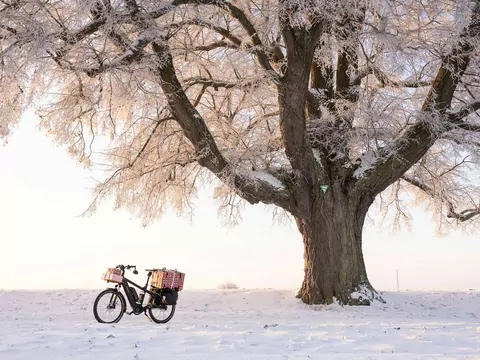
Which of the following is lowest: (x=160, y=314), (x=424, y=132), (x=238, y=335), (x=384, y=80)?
(x=238, y=335)

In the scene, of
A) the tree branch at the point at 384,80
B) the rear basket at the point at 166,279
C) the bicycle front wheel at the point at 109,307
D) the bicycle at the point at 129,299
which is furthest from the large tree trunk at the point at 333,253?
the bicycle front wheel at the point at 109,307

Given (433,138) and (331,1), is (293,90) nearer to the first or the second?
(331,1)

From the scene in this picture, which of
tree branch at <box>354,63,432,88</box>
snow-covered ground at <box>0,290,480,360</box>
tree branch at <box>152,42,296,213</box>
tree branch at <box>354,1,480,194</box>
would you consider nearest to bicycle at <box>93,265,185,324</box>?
snow-covered ground at <box>0,290,480,360</box>

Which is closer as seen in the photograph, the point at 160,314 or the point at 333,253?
the point at 160,314

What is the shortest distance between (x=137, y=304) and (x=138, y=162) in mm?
5049

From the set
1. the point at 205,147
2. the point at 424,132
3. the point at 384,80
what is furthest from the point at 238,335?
the point at 384,80

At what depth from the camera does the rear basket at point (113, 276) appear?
8.13m

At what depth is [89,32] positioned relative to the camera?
873 centimetres

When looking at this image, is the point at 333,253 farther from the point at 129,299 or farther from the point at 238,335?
the point at 238,335

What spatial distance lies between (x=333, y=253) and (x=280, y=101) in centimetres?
356

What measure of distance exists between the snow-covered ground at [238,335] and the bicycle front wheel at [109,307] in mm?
283

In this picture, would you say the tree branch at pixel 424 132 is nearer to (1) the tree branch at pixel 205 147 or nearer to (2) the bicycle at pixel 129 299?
(1) the tree branch at pixel 205 147

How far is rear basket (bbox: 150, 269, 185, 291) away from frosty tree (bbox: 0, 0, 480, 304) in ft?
9.33

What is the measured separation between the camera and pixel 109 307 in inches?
320
